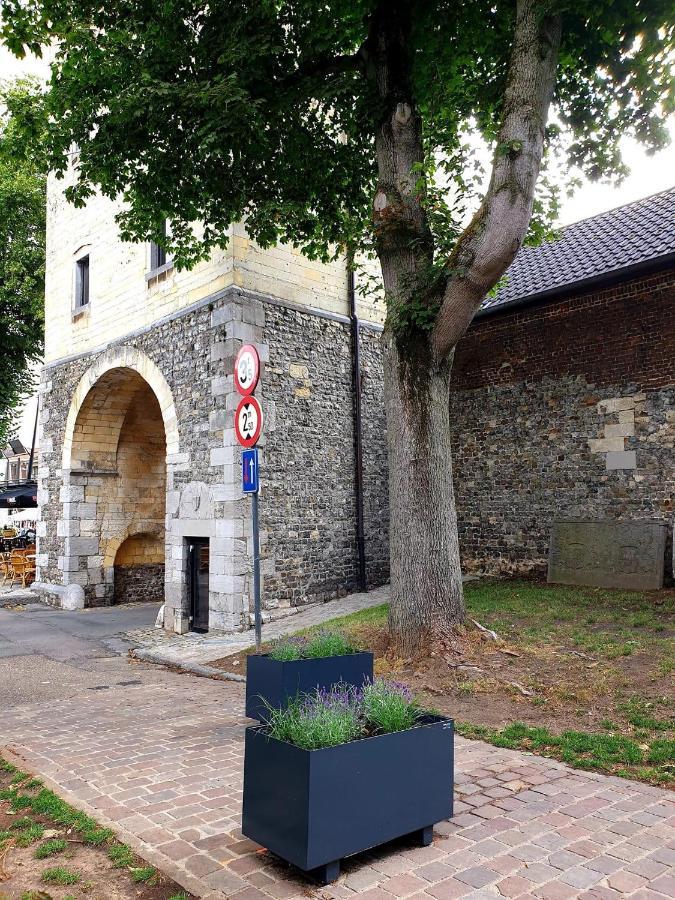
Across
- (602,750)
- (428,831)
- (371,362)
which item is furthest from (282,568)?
(428,831)

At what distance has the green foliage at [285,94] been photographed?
7.70 meters

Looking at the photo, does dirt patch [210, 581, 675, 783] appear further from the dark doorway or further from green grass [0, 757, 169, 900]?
green grass [0, 757, 169, 900]

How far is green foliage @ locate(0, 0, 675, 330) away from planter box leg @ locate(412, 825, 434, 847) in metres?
4.88

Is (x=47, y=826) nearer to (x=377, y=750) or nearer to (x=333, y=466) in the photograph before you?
(x=377, y=750)

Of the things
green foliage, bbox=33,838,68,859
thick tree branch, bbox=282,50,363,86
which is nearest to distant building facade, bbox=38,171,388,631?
thick tree branch, bbox=282,50,363,86

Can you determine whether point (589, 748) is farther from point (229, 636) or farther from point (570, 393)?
point (570, 393)

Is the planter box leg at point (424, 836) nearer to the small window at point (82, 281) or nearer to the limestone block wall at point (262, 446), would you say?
the limestone block wall at point (262, 446)

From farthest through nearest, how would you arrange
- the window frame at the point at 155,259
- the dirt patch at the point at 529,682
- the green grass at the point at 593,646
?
the window frame at the point at 155,259 → the dirt patch at the point at 529,682 → the green grass at the point at 593,646

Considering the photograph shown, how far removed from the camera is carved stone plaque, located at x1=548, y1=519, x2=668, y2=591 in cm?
1022

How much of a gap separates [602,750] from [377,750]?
2.28 meters

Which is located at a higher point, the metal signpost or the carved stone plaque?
the metal signpost

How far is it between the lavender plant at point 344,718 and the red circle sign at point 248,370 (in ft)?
12.9

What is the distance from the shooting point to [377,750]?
10.5ft

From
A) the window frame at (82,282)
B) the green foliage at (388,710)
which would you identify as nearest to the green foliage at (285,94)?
the green foliage at (388,710)
